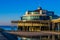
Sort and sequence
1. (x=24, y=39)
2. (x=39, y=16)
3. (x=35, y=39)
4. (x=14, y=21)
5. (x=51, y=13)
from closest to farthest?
(x=35, y=39), (x=24, y=39), (x=14, y=21), (x=39, y=16), (x=51, y=13)

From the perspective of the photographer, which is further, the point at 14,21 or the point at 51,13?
the point at 51,13

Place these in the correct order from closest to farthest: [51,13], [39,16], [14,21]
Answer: [14,21], [39,16], [51,13]

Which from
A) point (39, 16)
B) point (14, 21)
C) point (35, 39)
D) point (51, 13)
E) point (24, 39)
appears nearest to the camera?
point (35, 39)

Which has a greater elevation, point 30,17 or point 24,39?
point 30,17

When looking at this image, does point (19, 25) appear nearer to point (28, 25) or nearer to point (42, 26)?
point (28, 25)

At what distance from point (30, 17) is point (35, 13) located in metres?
1.55

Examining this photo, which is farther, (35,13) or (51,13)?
(51,13)

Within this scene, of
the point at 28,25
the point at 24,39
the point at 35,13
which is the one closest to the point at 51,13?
the point at 35,13

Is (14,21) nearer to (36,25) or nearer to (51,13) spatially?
(36,25)

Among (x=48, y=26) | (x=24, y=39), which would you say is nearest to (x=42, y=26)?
(x=48, y=26)

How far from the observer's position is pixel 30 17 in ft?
144

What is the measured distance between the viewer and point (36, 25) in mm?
41375

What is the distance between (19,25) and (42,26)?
17.5ft

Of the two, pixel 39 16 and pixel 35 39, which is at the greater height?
pixel 39 16
